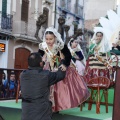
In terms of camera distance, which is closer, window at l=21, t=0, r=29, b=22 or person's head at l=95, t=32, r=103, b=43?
person's head at l=95, t=32, r=103, b=43

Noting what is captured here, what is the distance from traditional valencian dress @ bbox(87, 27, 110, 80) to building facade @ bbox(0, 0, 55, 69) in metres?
14.7

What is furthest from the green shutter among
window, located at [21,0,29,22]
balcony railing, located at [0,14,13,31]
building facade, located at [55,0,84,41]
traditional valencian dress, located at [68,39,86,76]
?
traditional valencian dress, located at [68,39,86,76]

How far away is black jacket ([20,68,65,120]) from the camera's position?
451 cm

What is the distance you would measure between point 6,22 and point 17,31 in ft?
4.14

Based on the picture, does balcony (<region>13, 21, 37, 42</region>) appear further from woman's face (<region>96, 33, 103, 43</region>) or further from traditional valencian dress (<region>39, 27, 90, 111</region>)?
traditional valencian dress (<region>39, 27, 90, 111</region>)

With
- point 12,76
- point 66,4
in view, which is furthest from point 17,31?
point 12,76

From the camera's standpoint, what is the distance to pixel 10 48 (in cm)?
2252

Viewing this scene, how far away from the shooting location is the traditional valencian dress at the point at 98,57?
7.08 metres

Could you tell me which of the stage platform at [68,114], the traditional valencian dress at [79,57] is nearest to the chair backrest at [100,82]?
the stage platform at [68,114]

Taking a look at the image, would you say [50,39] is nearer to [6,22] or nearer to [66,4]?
[6,22]

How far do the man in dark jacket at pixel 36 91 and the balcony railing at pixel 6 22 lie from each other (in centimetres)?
1741

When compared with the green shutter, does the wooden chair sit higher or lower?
lower

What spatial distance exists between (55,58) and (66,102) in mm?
740

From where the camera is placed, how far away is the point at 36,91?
4.55 m
